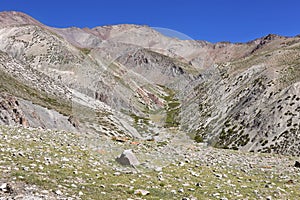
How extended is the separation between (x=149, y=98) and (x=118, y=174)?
4726 millimetres

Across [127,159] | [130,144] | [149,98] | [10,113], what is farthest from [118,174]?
[10,113]

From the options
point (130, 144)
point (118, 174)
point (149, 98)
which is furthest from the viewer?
point (130, 144)

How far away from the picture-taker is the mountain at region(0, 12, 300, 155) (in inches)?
596

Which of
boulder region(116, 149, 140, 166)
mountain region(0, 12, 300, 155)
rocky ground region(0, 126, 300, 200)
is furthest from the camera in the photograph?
boulder region(116, 149, 140, 166)

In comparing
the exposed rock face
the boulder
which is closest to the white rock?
the boulder

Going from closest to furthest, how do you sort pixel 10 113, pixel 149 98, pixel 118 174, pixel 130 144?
1. pixel 149 98
2. pixel 118 174
3. pixel 130 144
4. pixel 10 113

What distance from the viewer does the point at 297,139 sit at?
138 ft

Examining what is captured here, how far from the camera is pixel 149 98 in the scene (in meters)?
15.7

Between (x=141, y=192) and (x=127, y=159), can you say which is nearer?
(x=141, y=192)

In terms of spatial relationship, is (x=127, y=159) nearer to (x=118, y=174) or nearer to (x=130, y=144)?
(x=118, y=174)

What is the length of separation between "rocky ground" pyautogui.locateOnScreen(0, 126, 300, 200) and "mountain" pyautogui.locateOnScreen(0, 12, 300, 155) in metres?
2.48

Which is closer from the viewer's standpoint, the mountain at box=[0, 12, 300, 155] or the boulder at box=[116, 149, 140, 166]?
the mountain at box=[0, 12, 300, 155]

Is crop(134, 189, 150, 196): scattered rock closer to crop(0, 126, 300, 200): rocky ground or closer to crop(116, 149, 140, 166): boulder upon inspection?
crop(0, 126, 300, 200): rocky ground

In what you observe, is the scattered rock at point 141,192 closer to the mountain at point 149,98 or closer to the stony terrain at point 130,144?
the stony terrain at point 130,144
